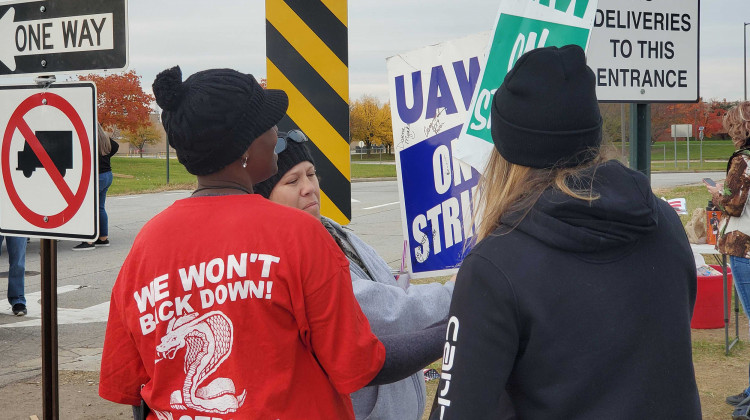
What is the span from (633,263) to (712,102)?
7430cm

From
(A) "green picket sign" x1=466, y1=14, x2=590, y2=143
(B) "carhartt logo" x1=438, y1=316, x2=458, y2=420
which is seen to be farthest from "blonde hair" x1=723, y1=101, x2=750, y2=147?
(B) "carhartt logo" x1=438, y1=316, x2=458, y2=420

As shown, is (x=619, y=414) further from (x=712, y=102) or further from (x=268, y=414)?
(x=712, y=102)

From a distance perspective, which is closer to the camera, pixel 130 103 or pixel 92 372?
pixel 92 372

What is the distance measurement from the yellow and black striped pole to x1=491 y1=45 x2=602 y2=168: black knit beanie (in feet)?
6.77

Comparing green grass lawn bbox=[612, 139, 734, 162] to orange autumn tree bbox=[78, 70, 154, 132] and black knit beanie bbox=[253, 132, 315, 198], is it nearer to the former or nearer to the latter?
orange autumn tree bbox=[78, 70, 154, 132]

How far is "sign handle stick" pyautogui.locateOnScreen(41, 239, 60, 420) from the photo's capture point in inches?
133

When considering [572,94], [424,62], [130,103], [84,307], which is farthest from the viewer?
[130,103]

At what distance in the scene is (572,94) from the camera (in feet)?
5.61

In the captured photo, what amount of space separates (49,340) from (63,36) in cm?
139

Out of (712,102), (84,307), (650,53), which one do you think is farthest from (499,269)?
(712,102)

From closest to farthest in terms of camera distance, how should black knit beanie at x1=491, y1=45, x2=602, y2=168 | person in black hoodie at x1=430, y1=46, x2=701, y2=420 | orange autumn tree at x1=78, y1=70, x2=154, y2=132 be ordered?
person in black hoodie at x1=430, y1=46, x2=701, y2=420
black knit beanie at x1=491, y1=45, x2=602, y2=168
orange autumn tree at x1=78, y1=70, x2=154, y2=132

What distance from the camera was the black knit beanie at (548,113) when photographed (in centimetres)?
170

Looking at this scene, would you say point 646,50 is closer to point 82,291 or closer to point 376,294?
point 376,294

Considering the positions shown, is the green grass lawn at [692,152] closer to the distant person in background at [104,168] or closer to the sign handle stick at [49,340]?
the distant person in background at [104,168]
